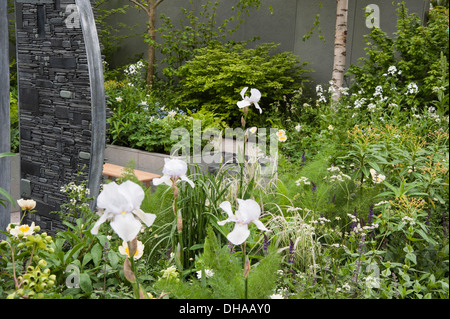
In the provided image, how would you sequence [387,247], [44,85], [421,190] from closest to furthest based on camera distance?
1. [387,247]
2. [421,190]
3. [44,85]

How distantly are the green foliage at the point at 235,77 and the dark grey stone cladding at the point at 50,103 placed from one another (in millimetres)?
3920

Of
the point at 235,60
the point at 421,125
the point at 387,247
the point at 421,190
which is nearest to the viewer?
the point at 387,247

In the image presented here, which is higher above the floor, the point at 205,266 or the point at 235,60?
the point at 235,60

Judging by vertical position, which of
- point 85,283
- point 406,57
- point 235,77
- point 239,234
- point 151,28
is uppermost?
point 151,28

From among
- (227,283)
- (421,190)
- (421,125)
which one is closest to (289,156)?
(421,125)

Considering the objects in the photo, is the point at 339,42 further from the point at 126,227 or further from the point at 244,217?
the point at 126,227

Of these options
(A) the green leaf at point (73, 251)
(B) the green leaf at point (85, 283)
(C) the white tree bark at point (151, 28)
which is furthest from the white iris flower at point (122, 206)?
(C) the white tree bark at point (151, 28)

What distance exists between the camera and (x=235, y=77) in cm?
686

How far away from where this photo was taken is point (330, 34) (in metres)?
7.05

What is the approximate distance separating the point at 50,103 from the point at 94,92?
15.5 inches

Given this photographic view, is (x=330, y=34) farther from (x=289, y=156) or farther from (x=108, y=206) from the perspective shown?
(x=108, y=206)

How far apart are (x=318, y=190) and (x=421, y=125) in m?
1.67

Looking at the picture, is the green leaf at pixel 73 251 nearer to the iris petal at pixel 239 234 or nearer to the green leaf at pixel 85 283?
the green leaf at pixel 85 283

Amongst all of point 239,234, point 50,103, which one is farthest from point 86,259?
point 50,103
